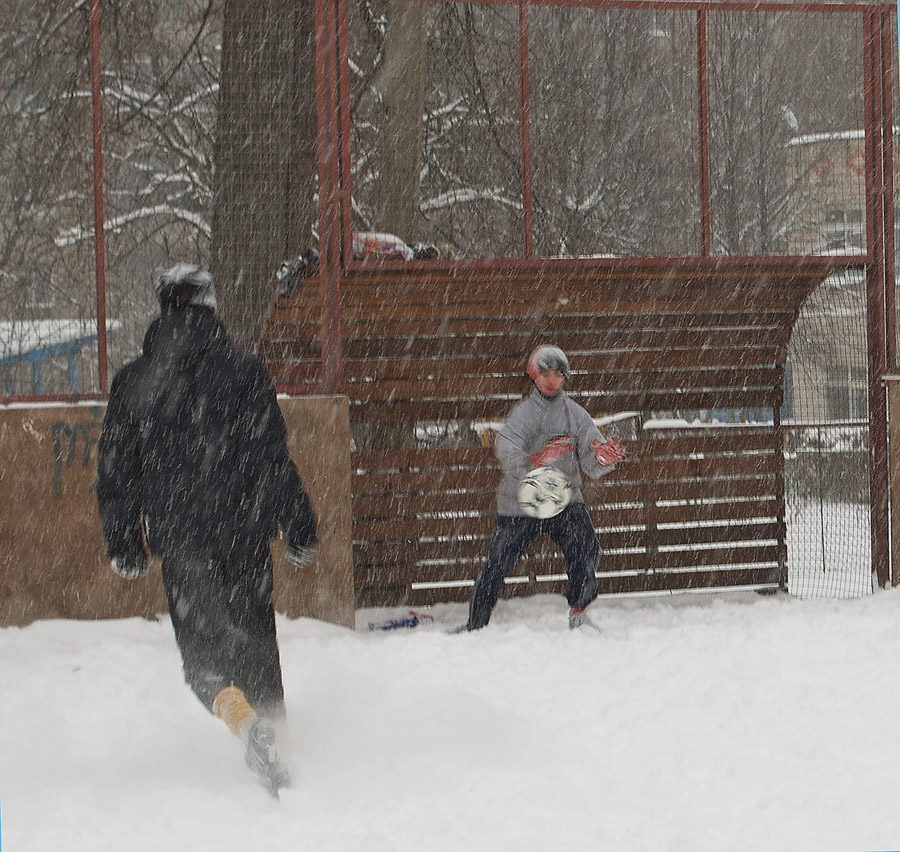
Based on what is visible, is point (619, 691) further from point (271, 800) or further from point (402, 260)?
point (402, 260)

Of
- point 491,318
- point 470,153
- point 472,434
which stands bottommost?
point 472,434

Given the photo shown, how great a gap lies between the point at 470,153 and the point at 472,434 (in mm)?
4141

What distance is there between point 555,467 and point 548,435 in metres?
0.19

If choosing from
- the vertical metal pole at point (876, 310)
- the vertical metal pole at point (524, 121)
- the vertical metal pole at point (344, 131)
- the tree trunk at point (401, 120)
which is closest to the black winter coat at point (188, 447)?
the vertical metal pole at point (344, 131)

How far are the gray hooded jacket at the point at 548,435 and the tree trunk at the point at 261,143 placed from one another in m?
3.18

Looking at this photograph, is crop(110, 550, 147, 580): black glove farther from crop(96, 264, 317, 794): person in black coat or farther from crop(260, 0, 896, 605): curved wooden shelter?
crop(260, 0, 896, 605): curved wooden shelter

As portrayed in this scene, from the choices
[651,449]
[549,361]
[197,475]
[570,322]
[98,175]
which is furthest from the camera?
[651,449]

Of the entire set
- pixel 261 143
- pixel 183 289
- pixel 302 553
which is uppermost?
pixel 261 143

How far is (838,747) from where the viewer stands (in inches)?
186

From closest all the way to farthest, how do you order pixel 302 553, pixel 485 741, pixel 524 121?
pixel 302 553 < pixel 485 741 < pixel 524 121

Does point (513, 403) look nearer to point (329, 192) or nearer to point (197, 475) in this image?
point (329, 192)

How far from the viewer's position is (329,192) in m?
7.39

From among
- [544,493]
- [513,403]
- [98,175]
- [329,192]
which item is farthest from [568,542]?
[98,175]

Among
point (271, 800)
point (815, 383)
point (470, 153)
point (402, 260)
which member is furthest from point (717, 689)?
point (470, 153)
